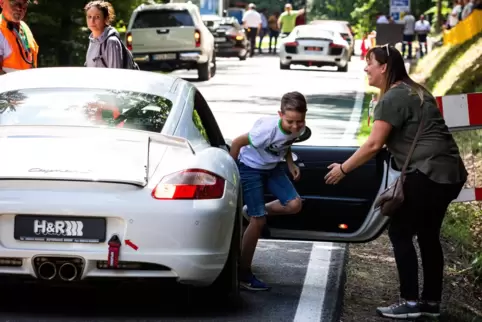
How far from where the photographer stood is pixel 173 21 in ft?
100

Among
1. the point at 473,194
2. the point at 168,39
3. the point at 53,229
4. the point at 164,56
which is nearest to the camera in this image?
the point at 53,229

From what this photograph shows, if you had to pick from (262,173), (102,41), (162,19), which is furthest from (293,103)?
(162,19)

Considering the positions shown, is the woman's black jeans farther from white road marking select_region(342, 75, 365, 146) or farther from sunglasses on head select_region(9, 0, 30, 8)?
white road marking select_region(342, 75, 365, 146)

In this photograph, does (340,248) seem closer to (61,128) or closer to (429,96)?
(429,96)

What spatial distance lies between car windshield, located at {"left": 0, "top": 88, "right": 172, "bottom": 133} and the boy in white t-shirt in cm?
59

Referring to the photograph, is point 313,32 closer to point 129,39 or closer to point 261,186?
point 129,39

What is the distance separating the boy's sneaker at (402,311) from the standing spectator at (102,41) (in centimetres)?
371

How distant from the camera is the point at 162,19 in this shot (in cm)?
3061

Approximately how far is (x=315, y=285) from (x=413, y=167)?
1224 mm

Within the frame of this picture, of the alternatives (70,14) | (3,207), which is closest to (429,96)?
(3,207)

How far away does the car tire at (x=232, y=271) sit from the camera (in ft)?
22.4

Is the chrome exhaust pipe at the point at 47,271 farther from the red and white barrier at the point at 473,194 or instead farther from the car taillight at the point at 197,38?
the car taillight at the point at 197,38

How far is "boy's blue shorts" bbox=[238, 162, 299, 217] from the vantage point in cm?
751

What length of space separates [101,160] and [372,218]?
2.07 metres
